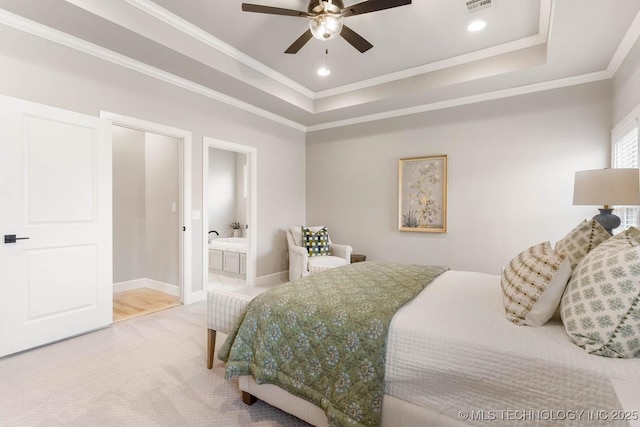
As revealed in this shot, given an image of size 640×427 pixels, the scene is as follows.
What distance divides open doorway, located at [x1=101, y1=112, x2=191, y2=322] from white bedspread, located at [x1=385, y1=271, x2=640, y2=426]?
3.17m

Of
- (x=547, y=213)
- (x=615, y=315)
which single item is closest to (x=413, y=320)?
(x=615, y=315)

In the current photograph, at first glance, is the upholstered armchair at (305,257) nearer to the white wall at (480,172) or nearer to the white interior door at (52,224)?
the white wall at (480,172)

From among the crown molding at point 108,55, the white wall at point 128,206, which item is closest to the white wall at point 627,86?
the crown molding at point 108,55

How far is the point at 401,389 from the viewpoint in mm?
1355

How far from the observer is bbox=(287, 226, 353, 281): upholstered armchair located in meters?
4.33

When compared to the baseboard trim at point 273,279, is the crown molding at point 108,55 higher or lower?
higher

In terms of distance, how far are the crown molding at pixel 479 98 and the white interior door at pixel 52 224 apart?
A: 341cm

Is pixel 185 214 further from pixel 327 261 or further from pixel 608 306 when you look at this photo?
pixel 608 306

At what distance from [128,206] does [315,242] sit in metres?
2.82

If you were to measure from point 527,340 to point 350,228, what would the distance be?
3.85m

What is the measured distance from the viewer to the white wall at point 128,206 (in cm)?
436

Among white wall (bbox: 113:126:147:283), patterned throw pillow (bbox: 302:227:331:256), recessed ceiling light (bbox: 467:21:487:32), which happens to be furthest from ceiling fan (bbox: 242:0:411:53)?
white wall (bbox: 113:126:147:283)

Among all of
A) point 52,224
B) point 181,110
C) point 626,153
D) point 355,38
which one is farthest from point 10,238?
point 626,153

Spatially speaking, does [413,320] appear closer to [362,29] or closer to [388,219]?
[362,29]
